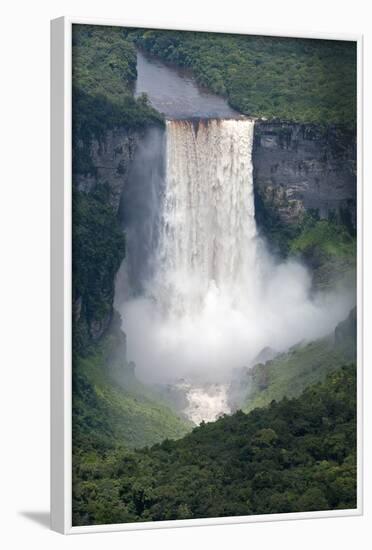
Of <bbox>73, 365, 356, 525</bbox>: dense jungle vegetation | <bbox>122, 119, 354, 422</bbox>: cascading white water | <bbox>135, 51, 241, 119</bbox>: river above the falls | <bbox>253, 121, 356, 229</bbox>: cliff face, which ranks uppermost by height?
<bbox>135, 51, 241, 119</bbox>: river above the falls

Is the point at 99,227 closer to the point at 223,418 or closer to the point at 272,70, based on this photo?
the point at 223,418

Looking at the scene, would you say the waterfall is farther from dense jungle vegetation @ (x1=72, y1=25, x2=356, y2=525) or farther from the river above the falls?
dense jungle vegetation @ (x1=72, y1=25, x2=356, y2=525)

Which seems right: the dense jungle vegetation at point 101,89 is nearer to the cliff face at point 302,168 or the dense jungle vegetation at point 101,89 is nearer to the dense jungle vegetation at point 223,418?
the dense jungle vegetation at point 223,418

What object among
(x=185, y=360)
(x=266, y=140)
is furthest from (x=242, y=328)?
(x=266, y=140)

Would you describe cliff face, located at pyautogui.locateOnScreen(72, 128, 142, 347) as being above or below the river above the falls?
below

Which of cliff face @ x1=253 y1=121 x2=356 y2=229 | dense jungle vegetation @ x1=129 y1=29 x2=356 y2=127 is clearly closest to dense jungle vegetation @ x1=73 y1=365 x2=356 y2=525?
cliff face @ x1=253 y1=121 x2=356 y2=229

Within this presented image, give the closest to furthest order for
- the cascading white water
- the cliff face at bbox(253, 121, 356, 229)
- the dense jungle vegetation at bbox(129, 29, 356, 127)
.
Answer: the cascading white water < the dense jungle vegetation at bbox(129, 29, 356, 127) < the cliff face at bbox(253, 121, 356, 229)

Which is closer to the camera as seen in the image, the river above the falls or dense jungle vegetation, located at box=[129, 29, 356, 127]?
the river above the falls

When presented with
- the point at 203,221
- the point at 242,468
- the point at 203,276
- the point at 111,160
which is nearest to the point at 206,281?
the point at 203,276
